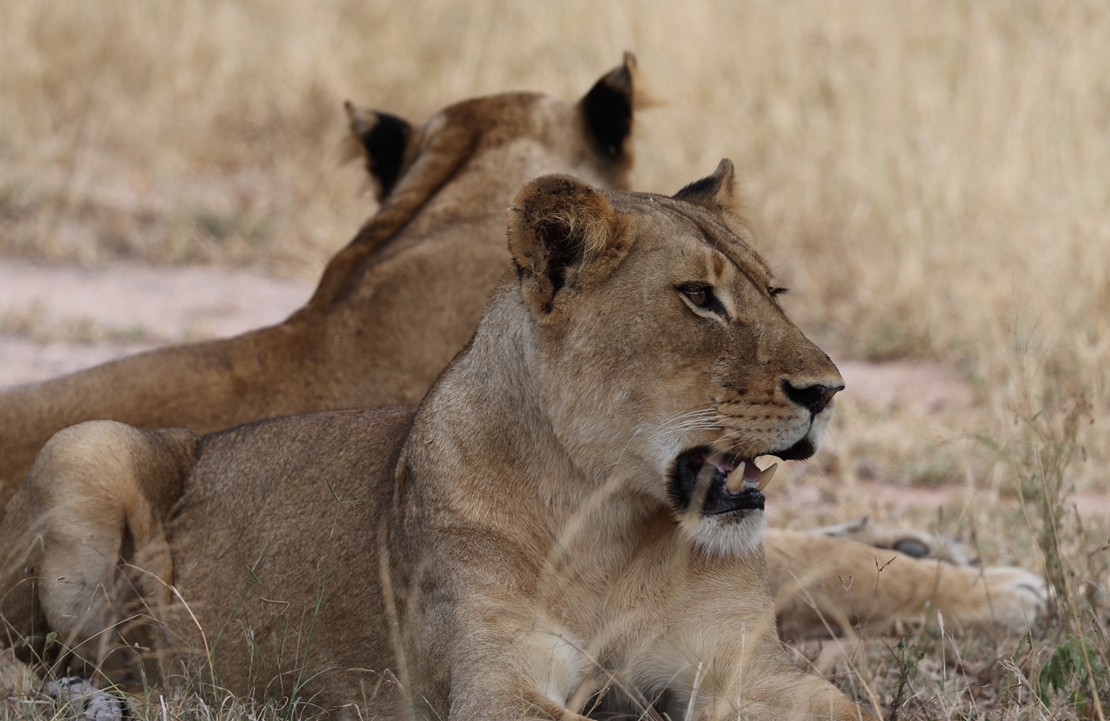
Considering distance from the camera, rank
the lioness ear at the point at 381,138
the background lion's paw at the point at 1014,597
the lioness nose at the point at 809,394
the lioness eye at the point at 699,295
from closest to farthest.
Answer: the lioness nose at the point at 809,394, the lioness eye at the point at 699,295, the background lion's paw at the point at 1014,597, the lioness ear at the point at 381,138

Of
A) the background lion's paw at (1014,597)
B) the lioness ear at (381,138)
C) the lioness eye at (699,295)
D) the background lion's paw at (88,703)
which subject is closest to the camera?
the lioness eye at (699,295)

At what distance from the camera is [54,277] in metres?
7.45

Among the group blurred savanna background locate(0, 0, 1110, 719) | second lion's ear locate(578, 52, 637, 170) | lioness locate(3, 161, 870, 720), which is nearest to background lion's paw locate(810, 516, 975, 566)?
blurred savanna background locate(0, 0, 1110, 719)

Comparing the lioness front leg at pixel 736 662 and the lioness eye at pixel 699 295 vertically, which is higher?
the lioness eye at pixel 699 295

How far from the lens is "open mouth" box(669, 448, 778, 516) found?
2494mm

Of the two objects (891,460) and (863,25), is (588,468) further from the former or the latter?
(863,25)

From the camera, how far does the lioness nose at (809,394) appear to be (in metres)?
2.43

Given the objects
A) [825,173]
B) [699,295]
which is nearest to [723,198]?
[699,295]

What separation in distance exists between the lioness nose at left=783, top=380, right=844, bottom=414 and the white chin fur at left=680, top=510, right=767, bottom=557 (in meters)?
0.23

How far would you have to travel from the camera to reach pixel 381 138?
480 centimetres

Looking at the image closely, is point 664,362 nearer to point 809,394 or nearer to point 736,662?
point 809,394

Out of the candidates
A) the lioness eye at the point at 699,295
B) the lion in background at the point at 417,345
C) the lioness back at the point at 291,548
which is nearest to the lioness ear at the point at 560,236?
the lioness eye at the point at 699,295

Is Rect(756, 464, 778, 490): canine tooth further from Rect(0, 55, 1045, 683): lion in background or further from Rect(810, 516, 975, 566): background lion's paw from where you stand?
Rect(810, 516, 975, 566): background lion's paw

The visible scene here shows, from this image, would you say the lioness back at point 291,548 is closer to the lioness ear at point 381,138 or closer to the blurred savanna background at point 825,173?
the blurred savanna background at point 825,173
